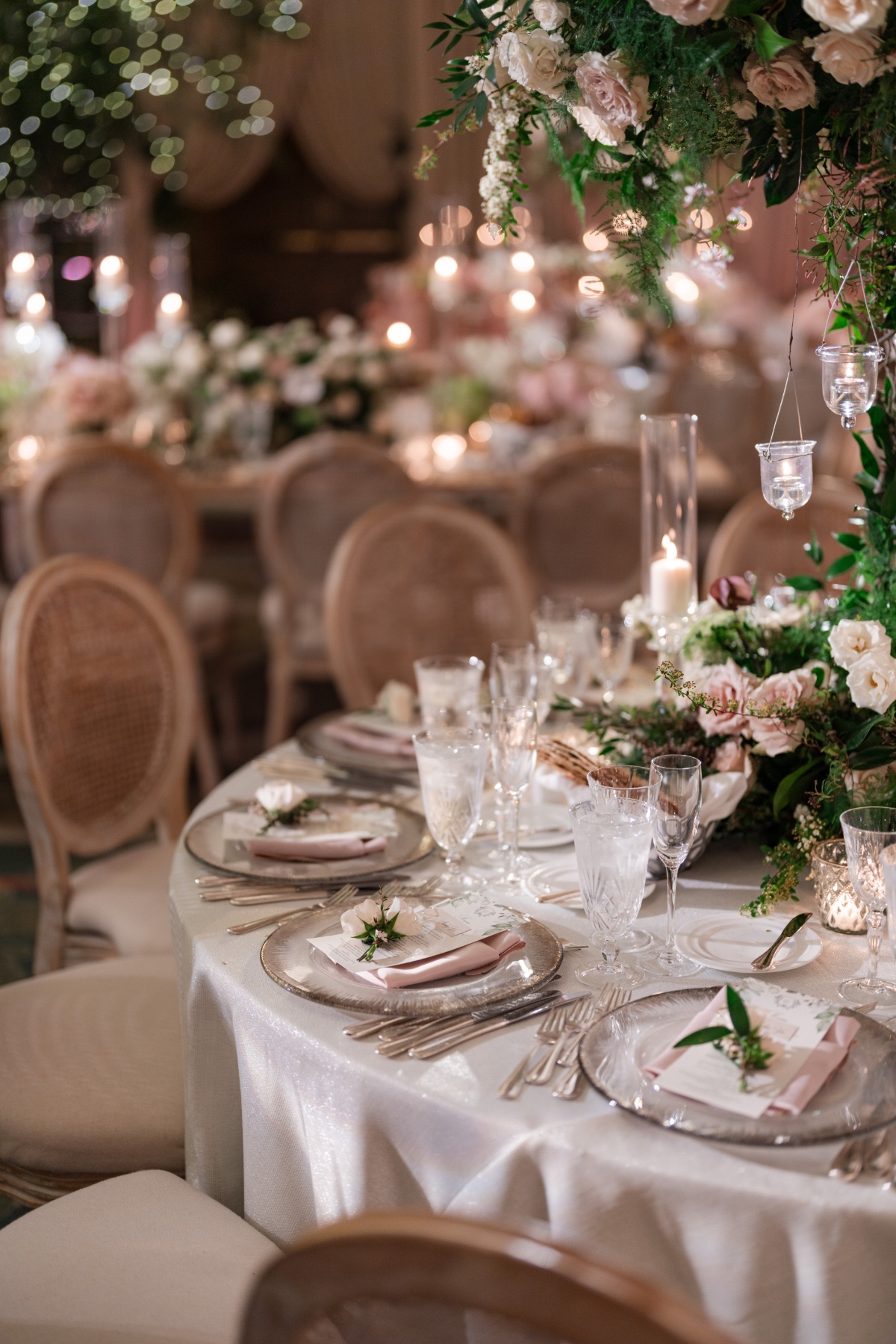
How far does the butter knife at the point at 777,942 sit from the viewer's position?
1.22 meters

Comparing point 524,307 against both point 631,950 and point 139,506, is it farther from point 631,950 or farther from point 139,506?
point 631,950

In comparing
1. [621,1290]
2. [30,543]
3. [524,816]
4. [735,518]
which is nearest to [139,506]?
[30,543]

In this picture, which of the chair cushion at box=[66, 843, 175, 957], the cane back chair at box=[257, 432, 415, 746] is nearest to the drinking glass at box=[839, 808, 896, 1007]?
the chair cushion at box=[66, 843, 175, 957]

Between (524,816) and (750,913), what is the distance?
0.42m

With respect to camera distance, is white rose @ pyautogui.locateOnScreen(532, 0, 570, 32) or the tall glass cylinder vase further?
the tall glass cylinder vase

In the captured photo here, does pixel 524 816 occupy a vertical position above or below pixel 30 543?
below

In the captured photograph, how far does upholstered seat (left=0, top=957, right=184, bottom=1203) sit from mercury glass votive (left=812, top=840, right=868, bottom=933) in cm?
76

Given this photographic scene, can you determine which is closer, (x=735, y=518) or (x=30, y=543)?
(x=735, y=518)

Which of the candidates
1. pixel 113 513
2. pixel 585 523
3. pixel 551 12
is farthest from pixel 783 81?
pixel 113 513

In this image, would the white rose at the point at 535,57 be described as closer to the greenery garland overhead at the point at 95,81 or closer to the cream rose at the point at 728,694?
the cream rose at the point at 728,694

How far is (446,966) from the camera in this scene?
1.17 m

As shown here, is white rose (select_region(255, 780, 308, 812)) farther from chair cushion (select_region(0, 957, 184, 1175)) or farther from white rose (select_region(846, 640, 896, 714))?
white rose (select_region(846, 640, 896, 714))

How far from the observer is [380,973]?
1.16 meters

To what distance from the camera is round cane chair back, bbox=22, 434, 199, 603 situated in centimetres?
351
